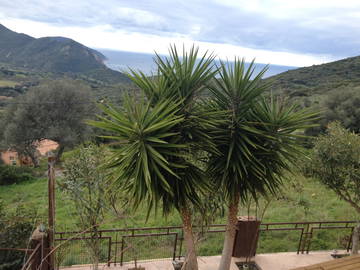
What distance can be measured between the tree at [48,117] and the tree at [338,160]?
847 inches

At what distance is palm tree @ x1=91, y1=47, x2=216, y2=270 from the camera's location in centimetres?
365

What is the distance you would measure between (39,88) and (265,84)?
25684 mm

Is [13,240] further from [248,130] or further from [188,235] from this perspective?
[248,130]

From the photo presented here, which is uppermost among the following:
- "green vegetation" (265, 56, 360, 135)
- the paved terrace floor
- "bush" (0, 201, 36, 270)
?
"green vegetation" (265, 56, 360, 135)

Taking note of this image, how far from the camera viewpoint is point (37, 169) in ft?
77.7

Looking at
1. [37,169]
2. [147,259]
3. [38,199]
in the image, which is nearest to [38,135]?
[37,169]

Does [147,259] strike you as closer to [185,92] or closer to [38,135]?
[185,92]

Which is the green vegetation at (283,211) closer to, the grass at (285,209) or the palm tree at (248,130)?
the grass at (285,209)

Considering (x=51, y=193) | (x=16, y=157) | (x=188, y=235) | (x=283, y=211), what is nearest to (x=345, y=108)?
(x=283, y=211)

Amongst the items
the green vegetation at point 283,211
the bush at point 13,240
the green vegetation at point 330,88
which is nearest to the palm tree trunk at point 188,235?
the bush at point 13,240

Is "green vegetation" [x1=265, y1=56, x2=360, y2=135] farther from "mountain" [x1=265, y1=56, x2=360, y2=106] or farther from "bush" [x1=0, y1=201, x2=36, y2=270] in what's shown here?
"bush" [x1=0, y1=201, x2=36, y2=270]

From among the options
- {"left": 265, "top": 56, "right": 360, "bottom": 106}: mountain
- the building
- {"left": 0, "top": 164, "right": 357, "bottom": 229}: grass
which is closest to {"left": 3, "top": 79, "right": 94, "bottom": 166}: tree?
the building

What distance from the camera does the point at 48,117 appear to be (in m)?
24.4

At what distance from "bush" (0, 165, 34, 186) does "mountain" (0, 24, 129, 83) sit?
70.4 meters
